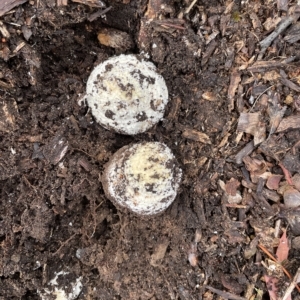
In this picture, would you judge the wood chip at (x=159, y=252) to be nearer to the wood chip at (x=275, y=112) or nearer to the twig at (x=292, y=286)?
the twig at (x=292, y=286)

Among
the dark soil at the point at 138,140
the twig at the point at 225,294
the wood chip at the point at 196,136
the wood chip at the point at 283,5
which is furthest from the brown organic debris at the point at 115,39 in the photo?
the twig at the point at 225,294

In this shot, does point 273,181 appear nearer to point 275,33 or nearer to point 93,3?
point 275,33

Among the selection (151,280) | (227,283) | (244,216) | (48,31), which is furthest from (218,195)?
(48,31)

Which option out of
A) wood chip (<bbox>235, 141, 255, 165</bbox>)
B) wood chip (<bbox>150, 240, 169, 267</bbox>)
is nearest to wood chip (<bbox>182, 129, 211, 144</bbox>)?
wood chip (<bbox>235, 141, 255, 165</bbox>)

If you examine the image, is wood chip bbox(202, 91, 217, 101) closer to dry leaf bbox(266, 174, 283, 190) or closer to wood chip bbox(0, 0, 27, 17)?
dry leaf bbox(266, 174, 283, 190)

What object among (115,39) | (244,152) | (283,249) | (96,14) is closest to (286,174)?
(244,152)

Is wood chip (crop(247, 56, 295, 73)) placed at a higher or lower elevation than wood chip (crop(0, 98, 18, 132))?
higher
